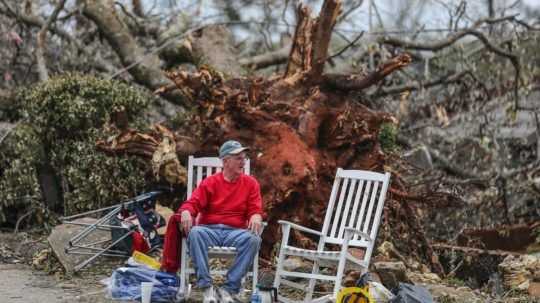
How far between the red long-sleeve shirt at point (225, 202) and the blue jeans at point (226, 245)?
0.14 m

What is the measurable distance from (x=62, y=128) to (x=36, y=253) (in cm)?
196

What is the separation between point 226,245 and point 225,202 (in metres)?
0.34

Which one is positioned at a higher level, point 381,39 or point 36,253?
point 381,39

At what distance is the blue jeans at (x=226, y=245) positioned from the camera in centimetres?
543

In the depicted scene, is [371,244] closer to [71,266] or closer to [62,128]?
[71,266]

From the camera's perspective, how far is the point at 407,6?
1634 cm

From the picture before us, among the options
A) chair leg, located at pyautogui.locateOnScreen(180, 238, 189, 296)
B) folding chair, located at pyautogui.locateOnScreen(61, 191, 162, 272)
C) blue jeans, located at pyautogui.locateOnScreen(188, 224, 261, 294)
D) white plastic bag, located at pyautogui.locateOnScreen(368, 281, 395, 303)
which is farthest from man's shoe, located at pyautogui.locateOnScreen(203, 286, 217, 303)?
folding chair, located at pyautogui.locateOnScreen(61, 191, 162, 272)

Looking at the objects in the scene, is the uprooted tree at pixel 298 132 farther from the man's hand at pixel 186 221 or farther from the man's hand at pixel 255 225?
the man's hand at pixel 186 221

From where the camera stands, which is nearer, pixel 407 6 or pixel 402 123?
pixel 402 123

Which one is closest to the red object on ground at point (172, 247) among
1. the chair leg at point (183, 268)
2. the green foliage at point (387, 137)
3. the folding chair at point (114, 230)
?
the chair leg at point (183, 268)

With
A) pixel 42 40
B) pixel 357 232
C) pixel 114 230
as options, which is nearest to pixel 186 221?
pixel 357 232

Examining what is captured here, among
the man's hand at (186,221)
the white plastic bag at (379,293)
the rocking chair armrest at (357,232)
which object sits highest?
the man's hand at (186,221)

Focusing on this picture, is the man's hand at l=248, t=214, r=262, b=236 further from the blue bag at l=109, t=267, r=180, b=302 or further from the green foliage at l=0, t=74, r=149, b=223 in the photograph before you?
the green foliage at l=0, t=74, r=149, b=223

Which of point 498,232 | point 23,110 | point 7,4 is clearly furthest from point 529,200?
point 7,4
